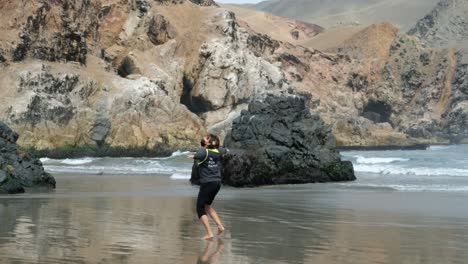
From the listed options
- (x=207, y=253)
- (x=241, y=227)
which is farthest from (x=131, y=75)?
(x=207, y=253)

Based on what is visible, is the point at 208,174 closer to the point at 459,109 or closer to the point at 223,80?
the point at 223,80

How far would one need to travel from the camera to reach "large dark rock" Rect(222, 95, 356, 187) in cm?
2875

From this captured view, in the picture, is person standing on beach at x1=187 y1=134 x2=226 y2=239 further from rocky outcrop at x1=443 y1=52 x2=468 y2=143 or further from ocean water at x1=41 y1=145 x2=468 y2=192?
rocky outcrop at x1=443 y1=52 x2=468 y2=143

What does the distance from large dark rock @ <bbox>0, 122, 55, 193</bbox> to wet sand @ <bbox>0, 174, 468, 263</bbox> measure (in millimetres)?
628

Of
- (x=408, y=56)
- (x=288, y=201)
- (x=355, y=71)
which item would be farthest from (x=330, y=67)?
(x=288, y=201)

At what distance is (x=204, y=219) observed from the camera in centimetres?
1303

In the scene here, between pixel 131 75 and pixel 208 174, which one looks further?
pixel 131 75

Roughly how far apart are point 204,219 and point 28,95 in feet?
180

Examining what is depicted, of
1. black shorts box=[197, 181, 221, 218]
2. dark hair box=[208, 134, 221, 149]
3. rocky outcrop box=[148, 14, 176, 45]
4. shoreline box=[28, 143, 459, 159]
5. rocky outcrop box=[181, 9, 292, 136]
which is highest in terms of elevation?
rocky outcrop box=[148, 14, 176, 45]

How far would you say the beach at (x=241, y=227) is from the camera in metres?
11.0

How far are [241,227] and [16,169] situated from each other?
1136 centimetres

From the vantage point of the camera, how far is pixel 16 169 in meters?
24.0

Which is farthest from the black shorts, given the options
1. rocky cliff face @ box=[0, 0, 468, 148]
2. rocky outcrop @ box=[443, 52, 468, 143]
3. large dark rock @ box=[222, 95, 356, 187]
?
rocky outcrop @ box=[443, 52, 468, 143]

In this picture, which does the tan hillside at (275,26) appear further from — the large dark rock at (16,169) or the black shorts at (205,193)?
the black shorts at (205,193)
